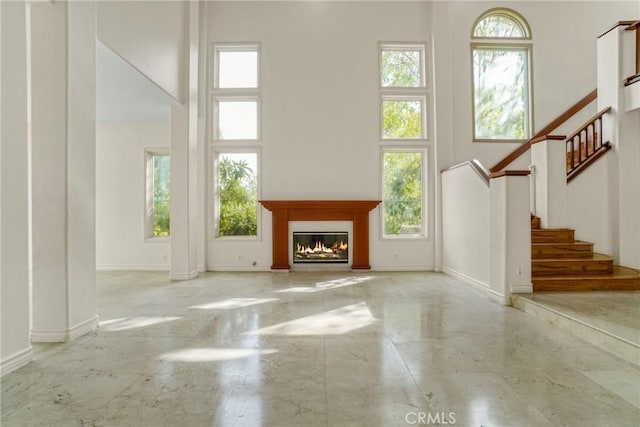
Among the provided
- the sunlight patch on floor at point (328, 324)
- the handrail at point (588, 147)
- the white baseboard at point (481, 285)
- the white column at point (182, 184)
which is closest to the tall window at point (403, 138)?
the white baseboard at point (481, 285)

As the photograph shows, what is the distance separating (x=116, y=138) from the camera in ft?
23.2

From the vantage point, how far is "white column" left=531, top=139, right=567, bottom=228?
5.14 meters

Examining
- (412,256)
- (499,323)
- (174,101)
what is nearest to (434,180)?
(412,256)

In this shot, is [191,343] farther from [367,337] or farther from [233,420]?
[367,337]

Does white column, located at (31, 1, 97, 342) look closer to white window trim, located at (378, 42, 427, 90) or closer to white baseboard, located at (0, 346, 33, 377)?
white baseboard, located at (0, 346, 33, 377)

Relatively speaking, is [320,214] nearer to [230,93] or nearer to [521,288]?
[230,93]

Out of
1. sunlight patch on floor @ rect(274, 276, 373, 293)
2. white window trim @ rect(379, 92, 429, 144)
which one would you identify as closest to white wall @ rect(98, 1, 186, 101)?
sunlight patch on floor @ rect(274, 276, 373, 293)

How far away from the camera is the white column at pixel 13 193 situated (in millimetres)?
2408

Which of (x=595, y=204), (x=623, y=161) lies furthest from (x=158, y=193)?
(x=623, y=161)

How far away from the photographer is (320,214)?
22.0 ft

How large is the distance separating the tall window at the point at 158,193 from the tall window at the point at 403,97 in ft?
15.3

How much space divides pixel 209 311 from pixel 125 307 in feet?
3.66

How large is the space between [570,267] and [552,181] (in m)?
1.36

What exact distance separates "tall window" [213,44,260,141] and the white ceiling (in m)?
1.02
